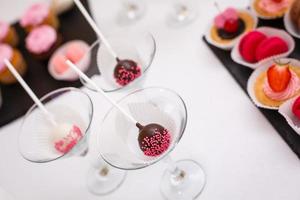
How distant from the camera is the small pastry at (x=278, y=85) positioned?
0.66m

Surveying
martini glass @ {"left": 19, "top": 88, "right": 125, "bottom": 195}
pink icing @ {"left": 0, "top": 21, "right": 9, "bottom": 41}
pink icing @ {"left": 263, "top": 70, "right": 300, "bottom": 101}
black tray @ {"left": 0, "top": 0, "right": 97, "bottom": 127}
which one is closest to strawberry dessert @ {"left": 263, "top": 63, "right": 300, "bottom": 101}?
pink icing @ {"left": 263, "top": 70, "right": 300, "bottom": 101}

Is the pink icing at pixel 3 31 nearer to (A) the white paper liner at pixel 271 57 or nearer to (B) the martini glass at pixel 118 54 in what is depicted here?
(B) the martini glass at pixel 118 54

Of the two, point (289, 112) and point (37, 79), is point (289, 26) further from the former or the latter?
point (37, 79)

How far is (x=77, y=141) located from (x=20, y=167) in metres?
0.25

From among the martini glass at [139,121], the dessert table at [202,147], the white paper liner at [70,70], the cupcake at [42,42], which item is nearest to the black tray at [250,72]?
the dessert table at [202,147]

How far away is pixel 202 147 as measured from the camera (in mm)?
721

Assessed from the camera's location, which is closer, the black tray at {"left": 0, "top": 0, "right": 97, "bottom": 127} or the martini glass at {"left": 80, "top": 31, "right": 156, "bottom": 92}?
the martini glass at {"left": 80, "top": 31, "right": 156, "bottom": 92}

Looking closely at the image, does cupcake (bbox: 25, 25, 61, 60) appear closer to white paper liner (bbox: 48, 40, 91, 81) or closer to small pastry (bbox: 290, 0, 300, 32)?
white paper liner (bbox: 48, 40, 91, 81)

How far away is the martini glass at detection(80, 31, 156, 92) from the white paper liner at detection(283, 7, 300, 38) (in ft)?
0.90

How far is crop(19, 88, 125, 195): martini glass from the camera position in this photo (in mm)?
669

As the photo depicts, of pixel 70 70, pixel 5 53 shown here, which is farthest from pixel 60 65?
pixel 5 53

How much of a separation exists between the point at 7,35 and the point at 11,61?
11 centimetres

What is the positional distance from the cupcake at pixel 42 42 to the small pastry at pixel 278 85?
1.76ft

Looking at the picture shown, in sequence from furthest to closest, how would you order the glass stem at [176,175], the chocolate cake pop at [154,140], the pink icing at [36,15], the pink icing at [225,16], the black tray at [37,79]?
the pink icing at [36,15] → the black tray at [37,79] → the pink icing at [225,16] → the glass stem at [176,175] → the chocolate cake pop at [154,140]
